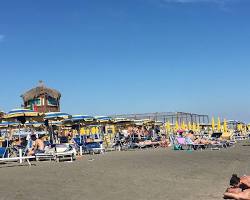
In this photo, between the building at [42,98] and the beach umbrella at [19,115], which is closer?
the beach umbrella at [19,115]

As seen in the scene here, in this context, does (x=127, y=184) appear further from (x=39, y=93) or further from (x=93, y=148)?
(x=39, y=93)

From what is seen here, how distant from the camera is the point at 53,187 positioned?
8039 millimetres

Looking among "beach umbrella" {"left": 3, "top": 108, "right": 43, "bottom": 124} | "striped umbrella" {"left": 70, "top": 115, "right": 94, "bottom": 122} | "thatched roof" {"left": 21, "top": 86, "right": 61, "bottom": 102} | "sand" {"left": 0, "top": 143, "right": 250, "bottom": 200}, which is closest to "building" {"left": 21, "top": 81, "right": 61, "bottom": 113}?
"thatched roof" {"left": 21, "top": 86, "right": 61, "bottom": 102}

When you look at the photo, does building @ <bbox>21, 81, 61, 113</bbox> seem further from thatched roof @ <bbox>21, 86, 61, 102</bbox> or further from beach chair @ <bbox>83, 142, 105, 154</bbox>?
beach chair @ <bbox>83, 142, 105, 154</bbox>

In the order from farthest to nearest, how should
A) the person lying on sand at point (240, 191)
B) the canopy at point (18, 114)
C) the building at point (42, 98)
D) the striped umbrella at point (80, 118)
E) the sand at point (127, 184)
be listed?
A: the building at point (42, 98)
the striped umbrella at point (80, 118)
the canopy at point (18, 114)
the sand at point (127, 184)
the person lying on sand at point (240, 191)

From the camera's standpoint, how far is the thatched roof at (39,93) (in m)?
45.4

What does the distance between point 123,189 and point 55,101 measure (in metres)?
39.0

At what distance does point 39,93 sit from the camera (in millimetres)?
45219

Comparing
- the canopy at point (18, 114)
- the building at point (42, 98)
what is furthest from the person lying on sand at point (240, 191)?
the building at point (42, 98)

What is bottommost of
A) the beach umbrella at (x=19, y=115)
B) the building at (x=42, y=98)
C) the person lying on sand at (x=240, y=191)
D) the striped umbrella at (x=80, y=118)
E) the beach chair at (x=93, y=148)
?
the beach chair at (x=93, y=148)

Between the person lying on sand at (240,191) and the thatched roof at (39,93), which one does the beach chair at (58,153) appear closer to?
the person lying on sand at (240,191)

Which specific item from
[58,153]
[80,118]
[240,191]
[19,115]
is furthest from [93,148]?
[240,191]

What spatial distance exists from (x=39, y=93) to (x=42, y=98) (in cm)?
62

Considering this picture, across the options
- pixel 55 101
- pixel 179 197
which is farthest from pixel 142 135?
pixel 179 197
